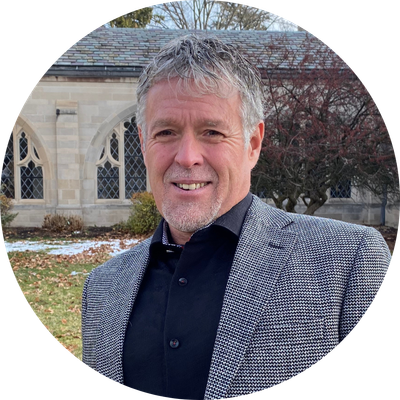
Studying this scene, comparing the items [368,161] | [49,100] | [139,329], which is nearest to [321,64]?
[368,161]

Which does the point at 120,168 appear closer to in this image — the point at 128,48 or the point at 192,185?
the point at 128,48

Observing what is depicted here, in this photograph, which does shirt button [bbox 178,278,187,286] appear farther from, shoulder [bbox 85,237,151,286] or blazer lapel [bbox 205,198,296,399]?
shoulder [bbox 85,237,151,286]

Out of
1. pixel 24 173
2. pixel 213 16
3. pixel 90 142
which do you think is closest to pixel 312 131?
pixel 213 16

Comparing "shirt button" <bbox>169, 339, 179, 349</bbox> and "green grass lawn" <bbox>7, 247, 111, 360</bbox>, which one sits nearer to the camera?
"shirt button" <bbox>169, 339, 179, 349</bbox>

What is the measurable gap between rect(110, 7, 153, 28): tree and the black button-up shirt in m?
1.01

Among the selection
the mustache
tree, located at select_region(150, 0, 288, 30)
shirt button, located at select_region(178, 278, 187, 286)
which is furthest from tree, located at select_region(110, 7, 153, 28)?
shirt button, located at select_region(178, 278, 187, 286)

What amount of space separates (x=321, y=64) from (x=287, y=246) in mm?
1875

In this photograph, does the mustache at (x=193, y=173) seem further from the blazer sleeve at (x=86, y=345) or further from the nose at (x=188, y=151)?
the blazer sleeve at (x=86, y=345)

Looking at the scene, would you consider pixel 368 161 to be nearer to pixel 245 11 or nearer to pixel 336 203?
pixel 336 203

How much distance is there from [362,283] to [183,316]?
62 cm

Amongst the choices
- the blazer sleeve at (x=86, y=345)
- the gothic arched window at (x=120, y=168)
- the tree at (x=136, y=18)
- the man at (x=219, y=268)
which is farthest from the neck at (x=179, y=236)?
the gothic arched window at (x=120, y=168)

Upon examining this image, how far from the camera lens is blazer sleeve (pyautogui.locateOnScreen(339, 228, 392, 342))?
3.90 ft

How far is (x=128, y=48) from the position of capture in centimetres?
279

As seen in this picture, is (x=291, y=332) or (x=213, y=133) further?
(x=213, y=133)
